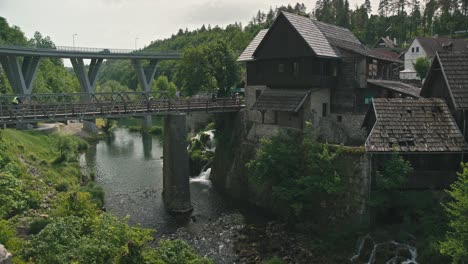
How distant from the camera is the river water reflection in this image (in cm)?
3256

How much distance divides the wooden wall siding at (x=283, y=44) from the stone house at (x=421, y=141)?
31.3 feet

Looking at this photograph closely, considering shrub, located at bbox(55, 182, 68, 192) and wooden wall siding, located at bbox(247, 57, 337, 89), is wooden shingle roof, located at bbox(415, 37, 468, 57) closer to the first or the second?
wooden wall siding, located at bbox(247, 57, 337, 89)

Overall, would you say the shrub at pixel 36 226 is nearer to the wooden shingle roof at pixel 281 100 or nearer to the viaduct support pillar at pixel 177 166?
the viaduct support pillar at pixel 177 166

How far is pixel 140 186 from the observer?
41.2 m

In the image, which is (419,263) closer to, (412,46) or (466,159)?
(466,159)

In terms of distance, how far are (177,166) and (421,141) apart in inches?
796

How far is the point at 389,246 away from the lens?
880 inches

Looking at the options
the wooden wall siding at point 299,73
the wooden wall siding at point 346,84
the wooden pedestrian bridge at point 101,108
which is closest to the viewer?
the wooden pedestrian bridge at point 101,108

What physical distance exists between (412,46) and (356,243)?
2493 inches

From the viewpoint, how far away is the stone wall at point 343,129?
3319cm

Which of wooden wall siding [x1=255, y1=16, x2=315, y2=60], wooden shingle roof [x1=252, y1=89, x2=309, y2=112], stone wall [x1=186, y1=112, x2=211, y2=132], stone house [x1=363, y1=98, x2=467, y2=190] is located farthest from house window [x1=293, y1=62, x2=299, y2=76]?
stone wall [x1=186, y1=112, x2=211, y2=132]

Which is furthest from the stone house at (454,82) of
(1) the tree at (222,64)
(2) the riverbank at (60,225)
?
(1) the tree at (222,64)

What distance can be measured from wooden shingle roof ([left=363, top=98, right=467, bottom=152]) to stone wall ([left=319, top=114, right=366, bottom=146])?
728cm

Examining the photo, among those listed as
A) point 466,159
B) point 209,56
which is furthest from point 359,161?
point 209,56
